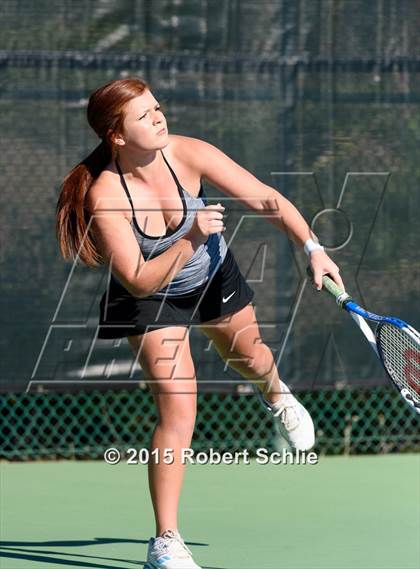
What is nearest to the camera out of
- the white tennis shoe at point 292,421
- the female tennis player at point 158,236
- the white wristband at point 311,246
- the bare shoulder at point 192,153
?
the female tennis player at point 158,236

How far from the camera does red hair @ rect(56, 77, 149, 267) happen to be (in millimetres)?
3789

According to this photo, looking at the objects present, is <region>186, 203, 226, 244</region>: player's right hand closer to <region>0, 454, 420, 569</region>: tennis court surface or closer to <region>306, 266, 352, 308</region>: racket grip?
<region>306, 266, 352, 308</region>: racket grip

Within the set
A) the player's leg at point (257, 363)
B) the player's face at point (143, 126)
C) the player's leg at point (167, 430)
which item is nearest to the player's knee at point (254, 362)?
the player's leg at point (257, 363)

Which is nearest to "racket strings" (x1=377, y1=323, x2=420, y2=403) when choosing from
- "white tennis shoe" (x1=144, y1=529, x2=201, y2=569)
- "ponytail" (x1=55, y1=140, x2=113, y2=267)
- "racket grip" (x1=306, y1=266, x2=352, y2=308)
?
"racket grip" (x1=306, y1=266, x2=352, y2=308)

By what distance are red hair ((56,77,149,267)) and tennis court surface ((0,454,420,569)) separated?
1039 millimetres

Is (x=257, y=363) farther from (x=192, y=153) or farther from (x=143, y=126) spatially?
(x=143, y=126)

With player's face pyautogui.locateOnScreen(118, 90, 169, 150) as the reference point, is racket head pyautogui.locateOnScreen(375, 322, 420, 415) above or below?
below

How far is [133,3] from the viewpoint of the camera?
562 centimetres

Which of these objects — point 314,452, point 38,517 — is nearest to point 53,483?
point 38,517

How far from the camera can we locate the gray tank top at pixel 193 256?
3.91 metres

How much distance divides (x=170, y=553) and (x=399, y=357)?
864mm

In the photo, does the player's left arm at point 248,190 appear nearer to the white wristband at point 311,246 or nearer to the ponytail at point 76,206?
the white wristband at point 311,246

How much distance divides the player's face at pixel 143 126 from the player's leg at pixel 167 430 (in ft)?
1.75

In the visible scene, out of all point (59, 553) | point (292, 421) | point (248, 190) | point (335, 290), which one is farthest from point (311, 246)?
point (59, 553)
